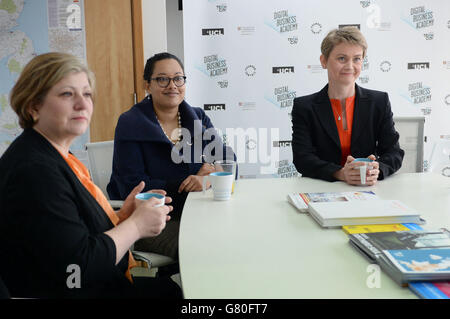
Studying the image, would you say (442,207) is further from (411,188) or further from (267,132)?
(267,132)

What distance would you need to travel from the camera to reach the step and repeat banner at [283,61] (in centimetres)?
402

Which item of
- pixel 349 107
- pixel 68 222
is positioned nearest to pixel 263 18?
pixel 349 107

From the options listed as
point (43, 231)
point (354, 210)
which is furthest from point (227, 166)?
point (43, 231)

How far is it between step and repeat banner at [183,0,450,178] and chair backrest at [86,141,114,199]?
1.74m

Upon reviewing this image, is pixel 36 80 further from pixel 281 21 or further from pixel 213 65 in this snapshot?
pixel 281 21

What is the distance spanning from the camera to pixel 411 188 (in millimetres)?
1882

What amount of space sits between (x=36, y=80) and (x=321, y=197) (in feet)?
3.59

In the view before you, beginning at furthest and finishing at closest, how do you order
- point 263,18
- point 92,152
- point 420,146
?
1. point 263,18
2. point 420,146
3. point 92,152

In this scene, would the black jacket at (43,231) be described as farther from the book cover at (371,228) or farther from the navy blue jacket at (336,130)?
the navy blue jacket at (336,130)

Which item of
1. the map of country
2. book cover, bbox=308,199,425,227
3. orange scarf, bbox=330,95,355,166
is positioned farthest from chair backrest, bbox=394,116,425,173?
the map of country

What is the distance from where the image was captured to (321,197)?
65.9 inches

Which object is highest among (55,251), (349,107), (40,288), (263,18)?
(263,18)

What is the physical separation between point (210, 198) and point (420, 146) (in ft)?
5.06

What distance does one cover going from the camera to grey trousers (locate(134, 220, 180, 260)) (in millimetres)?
1931
